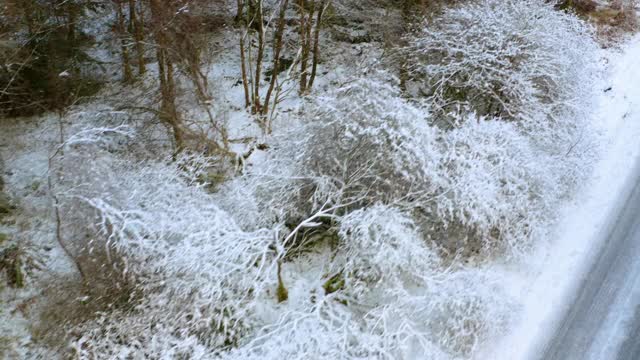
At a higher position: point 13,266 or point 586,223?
point 586,223

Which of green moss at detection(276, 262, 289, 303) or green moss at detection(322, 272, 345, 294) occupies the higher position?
green moss at detection(322, 272, 345, 294)

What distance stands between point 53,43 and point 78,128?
285 cm

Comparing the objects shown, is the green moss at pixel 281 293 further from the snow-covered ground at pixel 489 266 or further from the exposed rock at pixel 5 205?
the exposed rock at pixel 5 205

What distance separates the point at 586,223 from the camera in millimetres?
12289

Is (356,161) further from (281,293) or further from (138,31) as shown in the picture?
(138,31)

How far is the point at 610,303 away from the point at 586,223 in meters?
2.43

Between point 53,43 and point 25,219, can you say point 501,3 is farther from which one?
point 25,219

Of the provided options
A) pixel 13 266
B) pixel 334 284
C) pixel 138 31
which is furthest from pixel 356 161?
pixel 138 31

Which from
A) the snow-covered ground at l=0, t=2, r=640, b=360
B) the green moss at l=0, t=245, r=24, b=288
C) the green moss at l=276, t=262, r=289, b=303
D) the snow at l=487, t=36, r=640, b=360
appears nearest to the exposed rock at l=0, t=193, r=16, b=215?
the snow-covered ground at l=0, t=2, r=640, b=360

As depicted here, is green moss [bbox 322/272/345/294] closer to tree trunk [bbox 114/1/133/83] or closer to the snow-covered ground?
the snow-covered ground

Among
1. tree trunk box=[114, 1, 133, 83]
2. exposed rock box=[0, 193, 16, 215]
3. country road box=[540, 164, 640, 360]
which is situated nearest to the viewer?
country road box=[540, 164, 640, 360]

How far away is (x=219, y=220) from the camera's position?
9531 mm

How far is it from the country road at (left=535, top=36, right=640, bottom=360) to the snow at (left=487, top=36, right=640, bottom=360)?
0.39ft

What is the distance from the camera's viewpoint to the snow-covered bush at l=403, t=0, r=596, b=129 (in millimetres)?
13172
